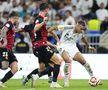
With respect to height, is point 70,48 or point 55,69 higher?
point 70,48

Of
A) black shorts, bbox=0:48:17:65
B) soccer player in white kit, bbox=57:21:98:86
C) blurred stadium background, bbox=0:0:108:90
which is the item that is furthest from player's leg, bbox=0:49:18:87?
blurred stadium background, bbox=0:0:108:90

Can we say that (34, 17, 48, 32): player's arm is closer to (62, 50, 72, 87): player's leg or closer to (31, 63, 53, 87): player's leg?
(31, 63, 53, 87): player's leg

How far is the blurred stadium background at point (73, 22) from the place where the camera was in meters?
22.8

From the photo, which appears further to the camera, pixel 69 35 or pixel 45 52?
pixel 69 35

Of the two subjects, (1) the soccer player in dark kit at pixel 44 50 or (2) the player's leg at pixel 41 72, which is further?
(2) the player's leg at pixel 41 72

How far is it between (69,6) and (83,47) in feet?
12.0

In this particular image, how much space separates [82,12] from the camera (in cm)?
2827

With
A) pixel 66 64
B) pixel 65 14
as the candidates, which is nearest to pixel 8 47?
pixel 66 64

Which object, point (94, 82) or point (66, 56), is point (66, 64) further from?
point (94, 82)

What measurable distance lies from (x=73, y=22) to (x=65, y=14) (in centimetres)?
119

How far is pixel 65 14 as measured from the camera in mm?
28000

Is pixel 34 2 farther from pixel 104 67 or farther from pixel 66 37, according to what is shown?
pixel 66 37

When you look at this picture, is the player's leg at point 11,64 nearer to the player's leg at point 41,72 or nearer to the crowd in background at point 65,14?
the player's leg at point 41,72

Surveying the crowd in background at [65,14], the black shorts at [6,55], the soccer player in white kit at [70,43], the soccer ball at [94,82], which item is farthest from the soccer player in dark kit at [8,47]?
the crowd in background at [65,14]
